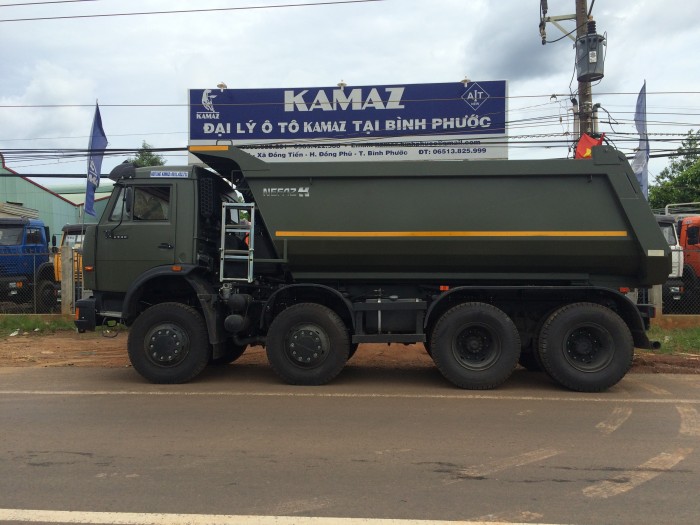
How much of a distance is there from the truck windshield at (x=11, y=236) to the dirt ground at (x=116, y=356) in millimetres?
4639

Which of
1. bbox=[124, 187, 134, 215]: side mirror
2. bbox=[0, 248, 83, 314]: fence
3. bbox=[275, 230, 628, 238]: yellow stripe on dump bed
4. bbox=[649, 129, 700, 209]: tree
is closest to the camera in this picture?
bbox=[275, 230, 628, 238]: yellow stripe on dump bed

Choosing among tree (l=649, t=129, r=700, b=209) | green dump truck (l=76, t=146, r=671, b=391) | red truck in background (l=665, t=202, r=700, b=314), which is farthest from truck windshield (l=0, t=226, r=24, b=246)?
tree (l=649, t=129, r=700, b=209)

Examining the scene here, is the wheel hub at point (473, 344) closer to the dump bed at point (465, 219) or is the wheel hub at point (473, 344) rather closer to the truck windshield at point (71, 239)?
the dump bed at point (465, 219)

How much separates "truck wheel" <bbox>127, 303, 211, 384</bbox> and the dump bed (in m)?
1.60

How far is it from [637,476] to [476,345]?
3.08m

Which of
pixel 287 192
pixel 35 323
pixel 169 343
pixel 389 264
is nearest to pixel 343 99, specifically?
pixel 287 192

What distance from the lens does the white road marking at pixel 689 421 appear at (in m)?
5.23

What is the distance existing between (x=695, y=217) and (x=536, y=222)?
9339 mm

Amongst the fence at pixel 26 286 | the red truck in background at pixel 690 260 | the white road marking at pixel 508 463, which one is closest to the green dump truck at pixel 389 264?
the white road marking at pixel 508 463

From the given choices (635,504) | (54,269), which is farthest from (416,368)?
(54,269)

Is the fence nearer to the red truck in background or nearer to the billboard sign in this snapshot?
the billboard sign

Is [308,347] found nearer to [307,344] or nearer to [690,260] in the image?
[307,344]

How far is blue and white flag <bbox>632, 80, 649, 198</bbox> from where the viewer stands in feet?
51.1

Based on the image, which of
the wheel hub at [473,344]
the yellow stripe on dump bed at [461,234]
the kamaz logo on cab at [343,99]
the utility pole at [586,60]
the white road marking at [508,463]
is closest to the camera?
the white road marking at [508,463]
